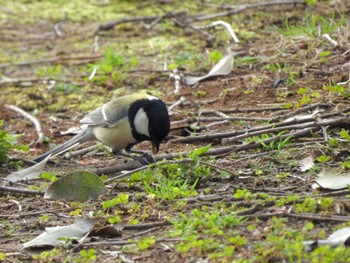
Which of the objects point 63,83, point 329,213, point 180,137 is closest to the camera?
point 329,213

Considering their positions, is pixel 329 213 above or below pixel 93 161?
above

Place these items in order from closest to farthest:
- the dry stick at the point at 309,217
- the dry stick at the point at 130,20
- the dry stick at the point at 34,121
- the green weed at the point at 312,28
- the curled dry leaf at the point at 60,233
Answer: the dry stick at the point at 309,217 < the curled dry leaf at the point at 60,233 < the dry stick at the point at 34,121 < the green weed at the point at 312,28 < the dry stick at the point at 130,20

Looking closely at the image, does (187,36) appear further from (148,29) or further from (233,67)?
(233,67)

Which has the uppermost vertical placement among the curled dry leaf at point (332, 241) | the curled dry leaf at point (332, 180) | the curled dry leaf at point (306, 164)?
the curled dry leaf at point (332, 241)

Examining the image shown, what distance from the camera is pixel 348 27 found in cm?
727

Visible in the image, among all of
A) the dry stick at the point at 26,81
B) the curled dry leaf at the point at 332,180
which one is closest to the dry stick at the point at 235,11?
the dry stick at the point at 26,81

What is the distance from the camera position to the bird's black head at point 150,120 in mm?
5934

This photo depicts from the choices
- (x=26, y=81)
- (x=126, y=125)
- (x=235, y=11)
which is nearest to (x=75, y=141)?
(x=126, y=125)

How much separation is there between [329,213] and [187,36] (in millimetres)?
5388

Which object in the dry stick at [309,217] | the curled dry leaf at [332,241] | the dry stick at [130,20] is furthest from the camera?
the dry stick at [130,20]

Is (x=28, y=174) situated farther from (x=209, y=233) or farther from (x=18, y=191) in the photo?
(x=209, y=233)

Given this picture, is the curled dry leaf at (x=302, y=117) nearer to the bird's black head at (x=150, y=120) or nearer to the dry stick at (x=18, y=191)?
the bird's black head at (x=150, y=120)

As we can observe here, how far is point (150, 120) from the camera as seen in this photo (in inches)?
237

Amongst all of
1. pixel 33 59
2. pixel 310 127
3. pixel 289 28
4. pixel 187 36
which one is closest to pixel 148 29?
pixel 187 36
